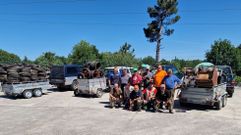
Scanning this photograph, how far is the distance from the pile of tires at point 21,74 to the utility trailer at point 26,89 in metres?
0.29

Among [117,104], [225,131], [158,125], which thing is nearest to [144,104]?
[117,104]

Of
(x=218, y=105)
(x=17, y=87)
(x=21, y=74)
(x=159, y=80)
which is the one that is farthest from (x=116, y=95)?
(x=21, y=74)

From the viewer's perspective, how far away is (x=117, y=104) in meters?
13.4

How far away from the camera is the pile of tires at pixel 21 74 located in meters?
16.5

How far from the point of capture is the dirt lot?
29.2 feet

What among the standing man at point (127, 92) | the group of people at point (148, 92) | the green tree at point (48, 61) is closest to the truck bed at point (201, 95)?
the group of people at point (148, 92)

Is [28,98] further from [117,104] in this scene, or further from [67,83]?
[117,104]

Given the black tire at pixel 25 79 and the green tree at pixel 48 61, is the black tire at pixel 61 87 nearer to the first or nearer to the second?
the black tire at pixel 25 79

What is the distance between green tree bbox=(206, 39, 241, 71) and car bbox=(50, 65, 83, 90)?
31.3 m

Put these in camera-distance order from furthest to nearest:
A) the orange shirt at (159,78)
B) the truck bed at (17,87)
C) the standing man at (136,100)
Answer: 1. the truck bed at (17,87)
2. the orange shirt at (159,78)
3. the standing man at (136,100)

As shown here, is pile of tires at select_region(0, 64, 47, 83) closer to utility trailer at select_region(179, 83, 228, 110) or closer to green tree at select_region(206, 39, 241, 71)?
utility trailer at select_region(179, 83, 228, 110)

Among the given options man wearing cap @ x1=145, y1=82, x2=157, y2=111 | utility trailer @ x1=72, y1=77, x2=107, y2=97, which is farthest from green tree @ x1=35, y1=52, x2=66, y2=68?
man wearing cap @ x1=145, y1=82, x2=157, y2=111

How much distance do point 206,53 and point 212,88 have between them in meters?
37.0

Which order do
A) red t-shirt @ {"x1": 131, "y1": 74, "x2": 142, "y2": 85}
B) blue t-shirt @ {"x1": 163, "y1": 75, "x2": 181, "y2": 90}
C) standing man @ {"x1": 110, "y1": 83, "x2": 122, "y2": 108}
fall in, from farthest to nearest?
standing man @ {"x1": 110, "y1": 83, "x2": 122, "y2": 108}
red t-shirt @ {"x1": 131, "y1": 74, "x2": 142, "y2": 85}
blue t-shirt @ {"x1": 163, "y1": 75, "x2": 181, "y2": 90}
